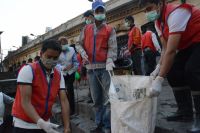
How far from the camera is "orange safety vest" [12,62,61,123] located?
365 centimetres

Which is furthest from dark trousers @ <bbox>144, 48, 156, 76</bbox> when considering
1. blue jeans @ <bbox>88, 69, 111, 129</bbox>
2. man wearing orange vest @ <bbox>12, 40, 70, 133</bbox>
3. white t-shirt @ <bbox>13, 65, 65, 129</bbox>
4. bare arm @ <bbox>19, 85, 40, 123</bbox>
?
bare arm @ <bbox>19, 85, 40, 123</bbox>

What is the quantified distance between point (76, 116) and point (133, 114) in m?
3.68

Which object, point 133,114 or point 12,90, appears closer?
point 133,114

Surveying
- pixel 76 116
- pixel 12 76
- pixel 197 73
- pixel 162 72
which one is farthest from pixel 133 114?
pixel 12 76

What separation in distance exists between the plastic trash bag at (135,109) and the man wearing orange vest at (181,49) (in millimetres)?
195

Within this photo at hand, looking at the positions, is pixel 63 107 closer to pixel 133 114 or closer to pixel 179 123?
pixel 133 114

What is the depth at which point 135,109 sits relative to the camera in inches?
153

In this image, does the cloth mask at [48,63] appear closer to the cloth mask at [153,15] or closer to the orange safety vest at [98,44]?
the cloth mask at [153,15]

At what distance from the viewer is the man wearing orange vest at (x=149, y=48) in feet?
25.5

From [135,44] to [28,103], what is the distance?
457 centimetres

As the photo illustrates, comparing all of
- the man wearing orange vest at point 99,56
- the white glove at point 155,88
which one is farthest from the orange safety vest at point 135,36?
the white glove at point 155,88

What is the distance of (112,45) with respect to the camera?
5457 mm

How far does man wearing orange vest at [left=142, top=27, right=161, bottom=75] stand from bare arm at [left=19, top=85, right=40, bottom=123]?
4.62 m

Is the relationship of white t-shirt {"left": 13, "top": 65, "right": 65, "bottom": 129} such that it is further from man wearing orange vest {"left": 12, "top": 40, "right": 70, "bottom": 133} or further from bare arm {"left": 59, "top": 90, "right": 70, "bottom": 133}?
bare arm {"left": 59, "top": 90, "right": 70, "bottom": 133}
